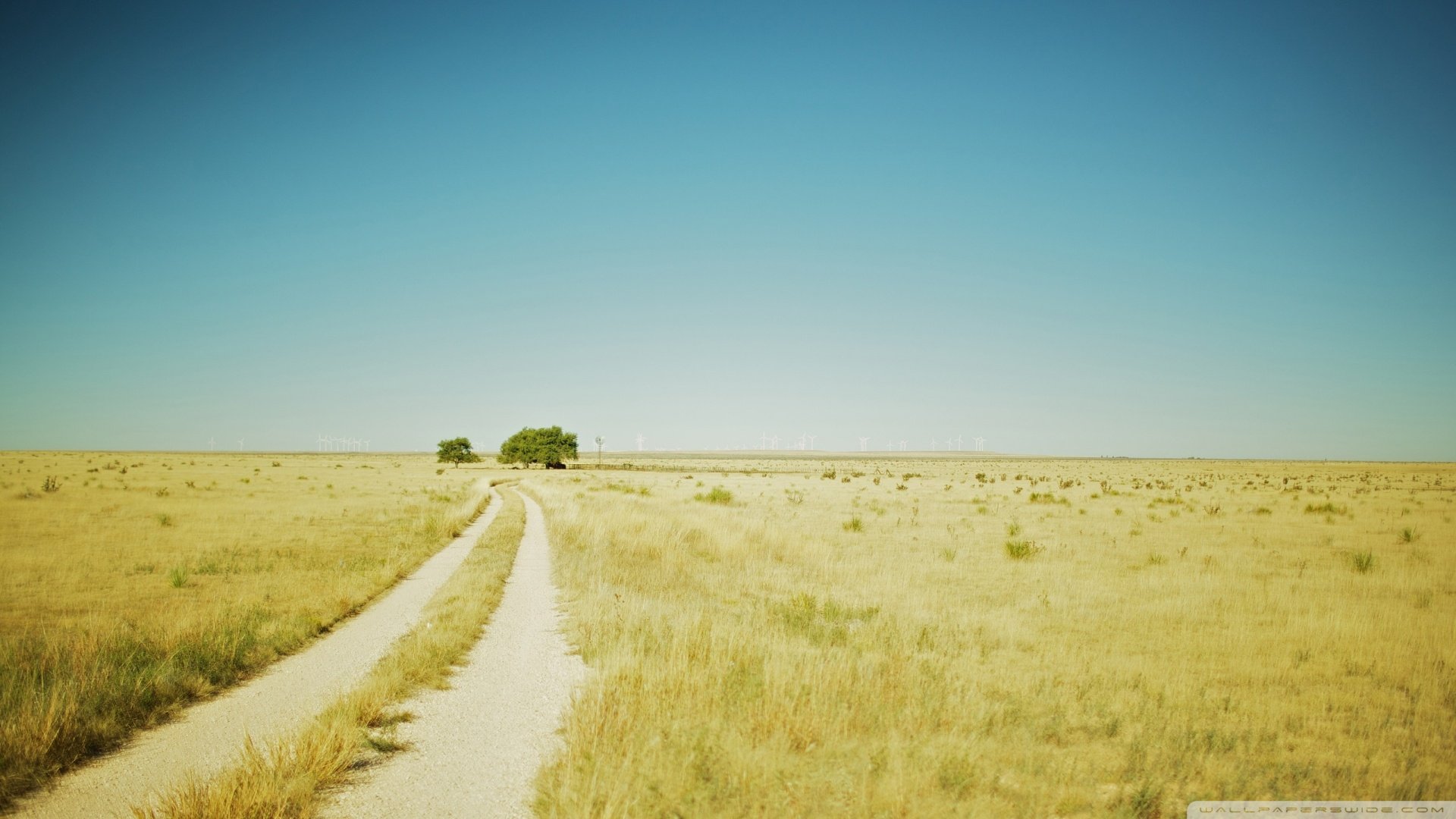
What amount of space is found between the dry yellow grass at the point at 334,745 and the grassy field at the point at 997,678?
6.11 ft

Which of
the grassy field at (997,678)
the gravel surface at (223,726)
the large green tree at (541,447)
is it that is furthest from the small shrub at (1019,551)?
the large green tree at (541,447)

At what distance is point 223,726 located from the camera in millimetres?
6848

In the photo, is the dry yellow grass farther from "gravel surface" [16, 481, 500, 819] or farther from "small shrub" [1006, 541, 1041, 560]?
"small shrub" [1006, 541, 1041, 560]

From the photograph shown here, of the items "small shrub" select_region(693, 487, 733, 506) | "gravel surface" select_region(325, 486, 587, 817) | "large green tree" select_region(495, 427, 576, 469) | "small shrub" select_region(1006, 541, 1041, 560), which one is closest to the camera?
"gravel surface" select_region(325, 486, 587, 817)

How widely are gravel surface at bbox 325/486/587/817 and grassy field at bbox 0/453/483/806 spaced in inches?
114

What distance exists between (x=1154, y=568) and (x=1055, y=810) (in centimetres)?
1467

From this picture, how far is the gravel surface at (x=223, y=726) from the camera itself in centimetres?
534

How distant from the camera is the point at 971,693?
23.0ft

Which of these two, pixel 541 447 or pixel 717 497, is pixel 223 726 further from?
pixel 541 447

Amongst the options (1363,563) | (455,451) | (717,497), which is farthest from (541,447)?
(1363,563)

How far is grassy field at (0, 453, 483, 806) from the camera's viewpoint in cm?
643

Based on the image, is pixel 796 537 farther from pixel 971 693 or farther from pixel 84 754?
pixel 84 754

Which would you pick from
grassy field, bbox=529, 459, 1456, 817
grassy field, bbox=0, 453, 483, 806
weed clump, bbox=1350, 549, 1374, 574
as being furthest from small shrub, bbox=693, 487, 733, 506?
weed clump, bbox=1350, 549, 1374, 574

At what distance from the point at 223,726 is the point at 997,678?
8.96m
